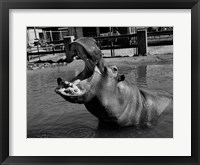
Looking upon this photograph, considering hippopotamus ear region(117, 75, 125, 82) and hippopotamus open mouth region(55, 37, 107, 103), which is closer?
hippopotamus open mouth region(55, 37, 107, 103)

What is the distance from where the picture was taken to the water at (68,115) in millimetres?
2219

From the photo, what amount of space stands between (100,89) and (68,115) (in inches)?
16.4

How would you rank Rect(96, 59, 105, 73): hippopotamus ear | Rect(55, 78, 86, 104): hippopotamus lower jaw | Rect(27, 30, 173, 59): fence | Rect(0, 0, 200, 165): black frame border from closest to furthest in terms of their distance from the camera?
Rect(55, 78, 86, 104): hippopotamus lower jaw, Rect(96, 59, 105, 73): hippopotamus ear, Rect(0, 0, 200, 165): black frame border, Rect(27, 30, 173, 59): fence

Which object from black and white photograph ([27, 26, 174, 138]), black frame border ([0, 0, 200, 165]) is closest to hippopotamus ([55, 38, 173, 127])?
black and white photograph ([27, 26, 174, 138])

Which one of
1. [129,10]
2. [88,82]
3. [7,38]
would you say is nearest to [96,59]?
[88,82]

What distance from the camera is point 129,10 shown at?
218 cm

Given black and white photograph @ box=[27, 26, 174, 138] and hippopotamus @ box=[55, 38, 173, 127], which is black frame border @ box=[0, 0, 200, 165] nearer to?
black and white photograph @ box=[27, 26, 174, 138]

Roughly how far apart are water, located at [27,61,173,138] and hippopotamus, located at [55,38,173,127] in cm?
6

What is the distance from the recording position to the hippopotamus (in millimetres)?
1974

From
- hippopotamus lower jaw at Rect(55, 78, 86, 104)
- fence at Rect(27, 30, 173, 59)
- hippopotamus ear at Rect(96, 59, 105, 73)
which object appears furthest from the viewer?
fence at Rect(27, 30, 173, 59)

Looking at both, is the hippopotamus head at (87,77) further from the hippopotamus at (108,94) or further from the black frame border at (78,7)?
the black frame border at (78,7)

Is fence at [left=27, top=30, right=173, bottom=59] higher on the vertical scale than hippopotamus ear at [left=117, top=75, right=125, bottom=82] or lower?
higher

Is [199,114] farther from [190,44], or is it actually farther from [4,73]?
[4,73]

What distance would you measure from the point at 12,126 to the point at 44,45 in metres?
0.68
